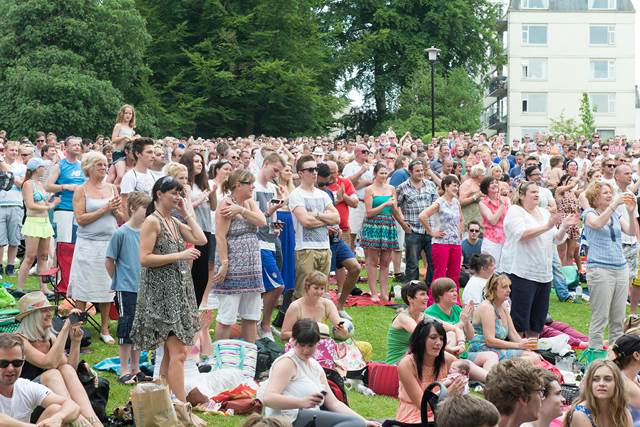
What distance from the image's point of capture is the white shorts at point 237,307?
32.2 feet

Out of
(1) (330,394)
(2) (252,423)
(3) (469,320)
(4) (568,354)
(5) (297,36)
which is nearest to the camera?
(2) (252,423)

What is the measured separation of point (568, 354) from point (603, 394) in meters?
4.41

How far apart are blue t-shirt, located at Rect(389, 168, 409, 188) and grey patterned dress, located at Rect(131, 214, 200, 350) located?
23.3ft

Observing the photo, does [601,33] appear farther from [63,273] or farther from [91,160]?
→ [91,160]

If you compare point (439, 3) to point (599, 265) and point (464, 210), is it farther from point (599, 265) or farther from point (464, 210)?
point (599, 265)

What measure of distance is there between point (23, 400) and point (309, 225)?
4.86 meters

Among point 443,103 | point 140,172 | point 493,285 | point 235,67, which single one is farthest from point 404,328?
point 443,103

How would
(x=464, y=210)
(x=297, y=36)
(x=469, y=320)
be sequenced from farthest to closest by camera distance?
1. (x=297, y=36)
2. (x=464, y=210)
3. (x=469, y=320)

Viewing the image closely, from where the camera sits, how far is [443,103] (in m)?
47.3

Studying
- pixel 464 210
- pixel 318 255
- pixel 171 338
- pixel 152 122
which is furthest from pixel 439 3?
pixel 171 338

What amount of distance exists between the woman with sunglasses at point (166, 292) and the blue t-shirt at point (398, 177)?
7.07 m

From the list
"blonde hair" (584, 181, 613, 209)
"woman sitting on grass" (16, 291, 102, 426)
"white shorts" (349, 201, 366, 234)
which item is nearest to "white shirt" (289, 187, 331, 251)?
"blonde hair" (584, 181, 613, 209)

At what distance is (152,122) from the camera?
133ft

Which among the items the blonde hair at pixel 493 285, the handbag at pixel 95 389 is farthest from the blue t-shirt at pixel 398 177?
the handbag at pixel 95 389
